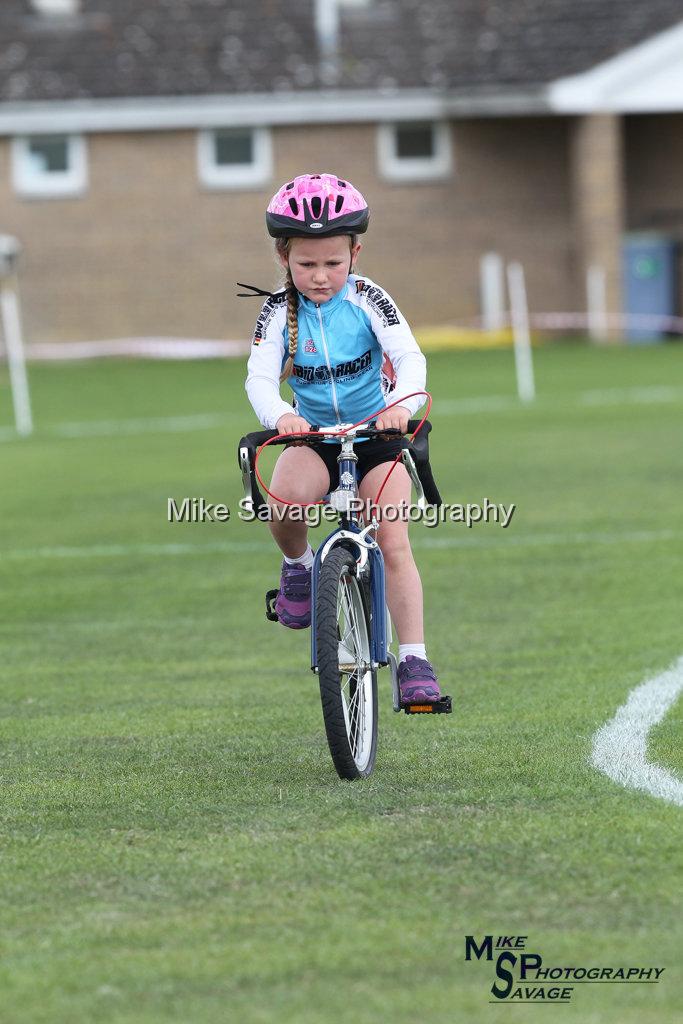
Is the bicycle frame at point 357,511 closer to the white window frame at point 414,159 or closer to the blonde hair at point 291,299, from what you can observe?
the blonde hair at point 291,299

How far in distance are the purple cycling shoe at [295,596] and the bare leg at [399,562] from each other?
435 mm

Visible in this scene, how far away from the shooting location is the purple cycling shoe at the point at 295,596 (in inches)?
284

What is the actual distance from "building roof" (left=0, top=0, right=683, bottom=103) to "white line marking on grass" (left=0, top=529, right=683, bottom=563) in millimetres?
24128

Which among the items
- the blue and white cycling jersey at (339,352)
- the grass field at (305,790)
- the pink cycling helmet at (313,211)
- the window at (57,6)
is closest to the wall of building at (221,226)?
the window at (57,6)

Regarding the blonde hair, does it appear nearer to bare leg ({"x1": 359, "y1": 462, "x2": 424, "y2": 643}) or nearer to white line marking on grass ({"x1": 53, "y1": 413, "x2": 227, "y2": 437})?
bare leg ({"x1": 359, "y1": 462, "x2": 424, "y2": 643})

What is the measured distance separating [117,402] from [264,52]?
1278cm

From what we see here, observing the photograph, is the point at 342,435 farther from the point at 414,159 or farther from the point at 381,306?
the point at 414,159

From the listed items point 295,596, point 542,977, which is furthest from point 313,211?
point 542,977

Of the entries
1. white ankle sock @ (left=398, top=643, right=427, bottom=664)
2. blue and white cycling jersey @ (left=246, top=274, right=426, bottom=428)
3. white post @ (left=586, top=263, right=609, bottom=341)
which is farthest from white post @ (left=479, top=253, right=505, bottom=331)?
white ankle sock @ (left=398, top=643, right=427, bottom=664)

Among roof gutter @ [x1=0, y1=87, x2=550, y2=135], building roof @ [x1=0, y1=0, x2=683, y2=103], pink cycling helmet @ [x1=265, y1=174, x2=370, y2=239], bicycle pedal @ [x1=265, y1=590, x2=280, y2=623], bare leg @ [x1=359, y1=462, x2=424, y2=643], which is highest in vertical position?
building roof @ [x1=0, y1=0, x2=683, y2=103]

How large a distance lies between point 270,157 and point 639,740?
31615 mm

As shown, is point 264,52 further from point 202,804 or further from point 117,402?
point 202,804

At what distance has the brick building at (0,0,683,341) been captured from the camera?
36.9 m

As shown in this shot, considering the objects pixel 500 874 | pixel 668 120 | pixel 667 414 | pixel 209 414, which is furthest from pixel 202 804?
pixel 668 120
